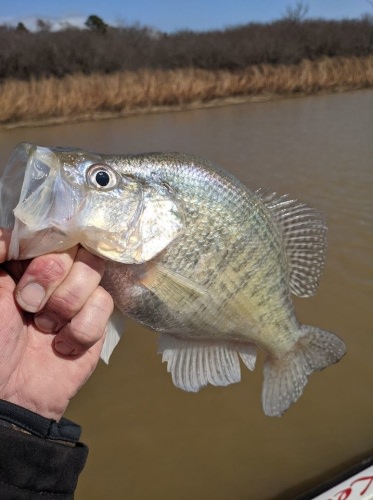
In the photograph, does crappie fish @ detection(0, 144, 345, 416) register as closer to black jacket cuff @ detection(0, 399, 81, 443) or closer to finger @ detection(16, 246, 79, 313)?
finger @ detection(16, 246, 79, 313)

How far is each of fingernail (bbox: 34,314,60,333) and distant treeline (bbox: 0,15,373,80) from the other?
965 inches

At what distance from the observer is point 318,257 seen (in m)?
1.96

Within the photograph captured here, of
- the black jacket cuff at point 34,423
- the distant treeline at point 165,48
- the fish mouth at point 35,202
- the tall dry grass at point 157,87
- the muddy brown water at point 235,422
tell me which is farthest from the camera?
the distant treeline at point 165,48

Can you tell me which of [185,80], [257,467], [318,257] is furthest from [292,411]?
[185,80]

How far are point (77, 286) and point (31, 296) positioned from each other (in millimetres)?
127

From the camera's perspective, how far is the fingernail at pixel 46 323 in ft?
5.37

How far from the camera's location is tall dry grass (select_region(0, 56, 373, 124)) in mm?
19844

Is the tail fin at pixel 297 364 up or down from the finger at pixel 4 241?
→ down

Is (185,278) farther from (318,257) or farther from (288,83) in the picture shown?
(288,83)

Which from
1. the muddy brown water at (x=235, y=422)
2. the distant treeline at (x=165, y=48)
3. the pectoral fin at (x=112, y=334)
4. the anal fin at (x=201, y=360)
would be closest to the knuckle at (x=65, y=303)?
the pectoral fin at (x=112, y=334)

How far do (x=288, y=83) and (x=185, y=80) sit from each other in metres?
4.85

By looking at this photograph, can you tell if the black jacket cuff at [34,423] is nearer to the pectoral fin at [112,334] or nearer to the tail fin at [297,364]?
the pectoral fin at [112,334]

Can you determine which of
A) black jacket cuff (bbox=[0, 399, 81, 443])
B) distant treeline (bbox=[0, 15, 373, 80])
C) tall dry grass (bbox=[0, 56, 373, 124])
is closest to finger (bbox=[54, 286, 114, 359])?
black jacket cuff (bbox=[0, 399, 81, 443])

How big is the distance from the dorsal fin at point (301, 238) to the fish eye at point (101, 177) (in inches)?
21.3
